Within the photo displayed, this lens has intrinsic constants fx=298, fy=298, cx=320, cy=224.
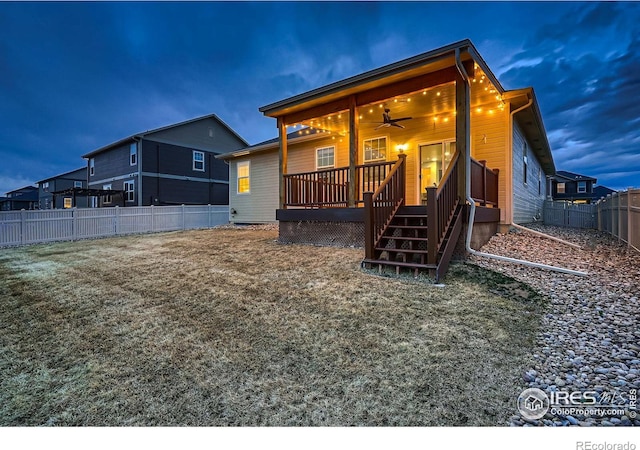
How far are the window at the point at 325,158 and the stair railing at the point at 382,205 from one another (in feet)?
16.7

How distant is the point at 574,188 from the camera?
32.9 metres

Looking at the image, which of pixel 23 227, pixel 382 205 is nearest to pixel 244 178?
pixel 23 227

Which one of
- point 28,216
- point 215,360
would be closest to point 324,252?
point 215,360

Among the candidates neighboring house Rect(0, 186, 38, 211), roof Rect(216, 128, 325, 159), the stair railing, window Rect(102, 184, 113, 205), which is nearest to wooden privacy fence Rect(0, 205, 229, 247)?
roof Rect(216, 128, 325, 159)

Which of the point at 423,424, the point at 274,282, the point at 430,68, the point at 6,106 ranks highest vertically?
the point at 6,106

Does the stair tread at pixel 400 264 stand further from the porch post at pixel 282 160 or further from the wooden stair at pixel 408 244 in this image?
the porch post at pixel 282 160

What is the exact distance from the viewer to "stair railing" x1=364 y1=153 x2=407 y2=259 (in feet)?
16.7

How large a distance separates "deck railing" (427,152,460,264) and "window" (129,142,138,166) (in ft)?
62.6

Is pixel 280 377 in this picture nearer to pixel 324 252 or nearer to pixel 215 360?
pixel 215 360

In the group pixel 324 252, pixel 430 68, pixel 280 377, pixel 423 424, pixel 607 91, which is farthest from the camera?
pixel 607 91

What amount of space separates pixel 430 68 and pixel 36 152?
3604 inches

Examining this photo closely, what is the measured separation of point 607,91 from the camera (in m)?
13.9

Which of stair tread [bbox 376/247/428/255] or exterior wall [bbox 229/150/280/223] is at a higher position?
exterior wall [bbox 229/150/280/223]

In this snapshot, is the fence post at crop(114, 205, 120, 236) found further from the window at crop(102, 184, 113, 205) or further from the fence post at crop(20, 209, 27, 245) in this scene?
the window at crop(102, 184, 113, 205)
